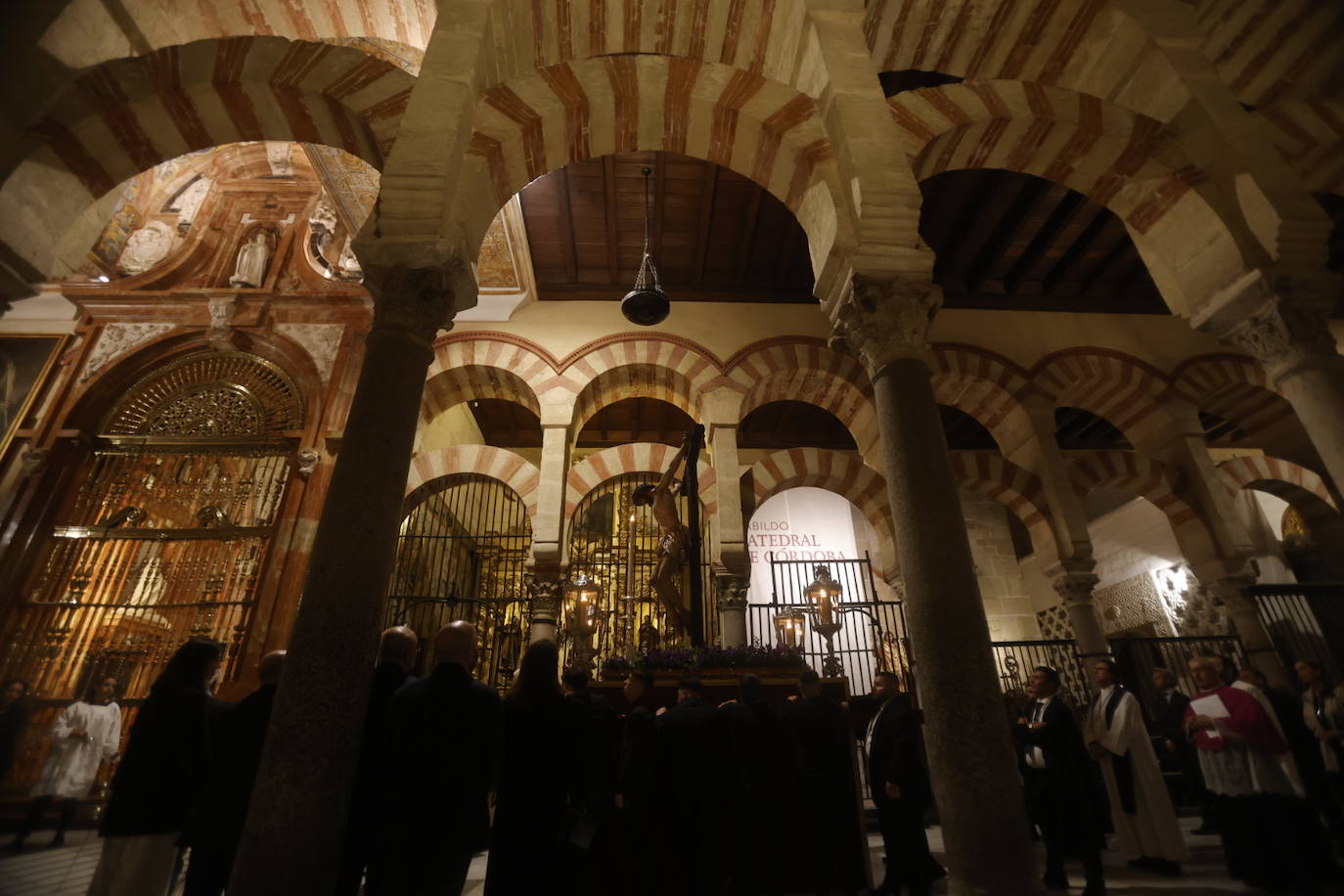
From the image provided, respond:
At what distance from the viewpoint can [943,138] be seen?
4.76 m

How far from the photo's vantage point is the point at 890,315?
3518 mm

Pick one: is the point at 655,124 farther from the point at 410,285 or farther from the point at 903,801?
the point at 903,801

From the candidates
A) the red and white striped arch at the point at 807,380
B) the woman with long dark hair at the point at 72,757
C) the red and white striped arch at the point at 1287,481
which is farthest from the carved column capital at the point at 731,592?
the red and white striped arch at the point at 1287,481

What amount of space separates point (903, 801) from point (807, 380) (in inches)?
211

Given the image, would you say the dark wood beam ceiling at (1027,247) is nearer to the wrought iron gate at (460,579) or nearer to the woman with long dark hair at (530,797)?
the wrought iron gate at (460,579)

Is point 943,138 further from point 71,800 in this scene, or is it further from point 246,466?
point 71,800

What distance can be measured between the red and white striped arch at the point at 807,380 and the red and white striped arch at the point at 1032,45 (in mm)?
3490

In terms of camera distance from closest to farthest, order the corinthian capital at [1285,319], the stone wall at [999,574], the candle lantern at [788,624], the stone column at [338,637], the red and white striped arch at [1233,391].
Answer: the stone column at [338,637], the corinthian capital at [1285,319], the red and white striped arch at [1233,391], the candle lantern at [788,624], the stone wall at [999,574]

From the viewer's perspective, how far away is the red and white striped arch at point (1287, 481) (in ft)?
27.4

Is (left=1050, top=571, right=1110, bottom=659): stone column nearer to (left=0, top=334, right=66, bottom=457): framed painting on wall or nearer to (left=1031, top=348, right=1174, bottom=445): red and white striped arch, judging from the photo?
(left=1031, top=348, right=1174, bottom=445): red and white striped arch

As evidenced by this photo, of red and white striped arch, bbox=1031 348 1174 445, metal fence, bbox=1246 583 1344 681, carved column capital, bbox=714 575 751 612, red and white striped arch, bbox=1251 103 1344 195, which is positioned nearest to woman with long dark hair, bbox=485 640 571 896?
carved column capital, bbox=714 575 751 612

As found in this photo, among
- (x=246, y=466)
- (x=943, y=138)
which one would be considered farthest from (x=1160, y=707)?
(x=246, y=466)

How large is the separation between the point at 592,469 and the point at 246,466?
3.65 meters

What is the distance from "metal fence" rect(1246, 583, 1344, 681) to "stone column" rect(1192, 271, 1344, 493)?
5.27 meters
